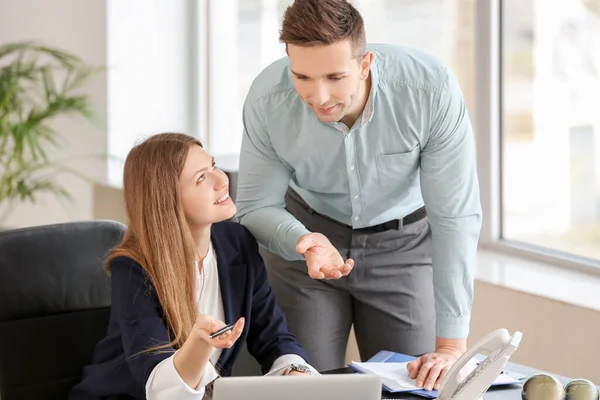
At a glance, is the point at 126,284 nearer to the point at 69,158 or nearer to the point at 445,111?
the point at 445,111

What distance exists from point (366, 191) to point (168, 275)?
0.55 metres

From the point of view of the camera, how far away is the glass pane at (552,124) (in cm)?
307

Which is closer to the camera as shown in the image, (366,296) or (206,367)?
(206,367)

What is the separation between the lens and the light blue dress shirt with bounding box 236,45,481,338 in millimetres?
2150

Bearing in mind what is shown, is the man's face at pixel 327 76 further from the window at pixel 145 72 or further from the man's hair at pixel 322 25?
the window at pixel 145 72

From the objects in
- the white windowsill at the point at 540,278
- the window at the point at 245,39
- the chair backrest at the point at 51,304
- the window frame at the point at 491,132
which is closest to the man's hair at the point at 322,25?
the chair backrest at the point at 51,304

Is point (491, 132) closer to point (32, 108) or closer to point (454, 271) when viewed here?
point (454, 271)

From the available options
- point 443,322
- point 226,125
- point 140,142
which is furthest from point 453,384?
point 226,125

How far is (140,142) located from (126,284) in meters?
0.32

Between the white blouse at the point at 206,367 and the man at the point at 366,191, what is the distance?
0.18 metres

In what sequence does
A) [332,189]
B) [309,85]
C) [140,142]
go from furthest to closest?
1. [332,189]
2. [140,142]
3. [309,85]

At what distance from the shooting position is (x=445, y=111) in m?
2.13

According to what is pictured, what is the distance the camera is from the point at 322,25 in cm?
188

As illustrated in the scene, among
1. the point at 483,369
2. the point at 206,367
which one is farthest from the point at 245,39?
the point at 483,369
